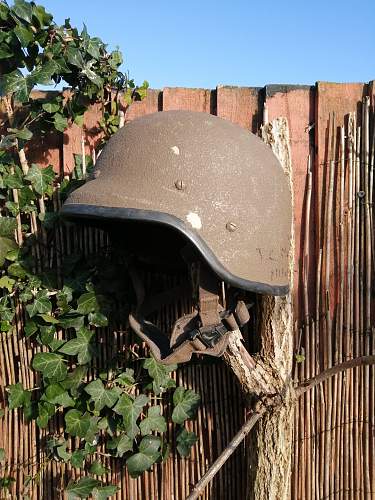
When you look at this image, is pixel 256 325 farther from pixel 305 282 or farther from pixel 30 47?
pixel 30 47

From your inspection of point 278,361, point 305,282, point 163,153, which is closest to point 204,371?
point 278,361

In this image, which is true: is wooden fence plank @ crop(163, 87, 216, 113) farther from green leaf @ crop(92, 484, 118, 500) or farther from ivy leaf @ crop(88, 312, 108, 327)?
green leaf @ crop(92, 484, 118, 500)

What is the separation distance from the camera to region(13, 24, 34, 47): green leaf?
6.57ft

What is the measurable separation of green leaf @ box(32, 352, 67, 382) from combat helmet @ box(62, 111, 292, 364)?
2.08ft

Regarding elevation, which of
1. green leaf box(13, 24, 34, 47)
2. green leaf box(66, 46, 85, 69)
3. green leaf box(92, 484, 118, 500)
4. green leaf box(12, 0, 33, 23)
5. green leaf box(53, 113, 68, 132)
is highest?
green leaf box(12, 0, 33, 23)

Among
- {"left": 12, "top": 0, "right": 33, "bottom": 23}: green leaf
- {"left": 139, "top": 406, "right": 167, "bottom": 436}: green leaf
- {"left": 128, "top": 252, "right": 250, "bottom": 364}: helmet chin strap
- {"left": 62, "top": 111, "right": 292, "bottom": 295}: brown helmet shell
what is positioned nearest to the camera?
{"left": 62, "top": 111, "right": 292, "bottom": 295}: brown helmet shell

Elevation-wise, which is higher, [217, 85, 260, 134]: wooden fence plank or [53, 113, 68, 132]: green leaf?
[217, 85, 260, 134]: wooden fence plank

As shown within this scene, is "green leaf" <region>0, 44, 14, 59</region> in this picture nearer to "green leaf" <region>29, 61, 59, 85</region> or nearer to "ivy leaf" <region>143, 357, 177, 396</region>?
"green leaf" <region>29, 61, 59, 85</region>

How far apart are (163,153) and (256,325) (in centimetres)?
91

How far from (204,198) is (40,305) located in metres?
0.92

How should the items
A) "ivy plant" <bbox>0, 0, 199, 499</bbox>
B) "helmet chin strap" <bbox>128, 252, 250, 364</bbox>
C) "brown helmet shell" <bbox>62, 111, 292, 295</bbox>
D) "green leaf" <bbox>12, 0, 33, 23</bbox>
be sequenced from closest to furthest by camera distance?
"brown helmet shell" <bbox>62, 111, 292, 295</bbox> < "helmet chin strap" <bbox>128, 252, 250, 364</bbox> < "green leaf" <bbox>12, 0, 33, 23</bbox> < "ivy plant" <bbox>0, 0, 199, 499</bbox>

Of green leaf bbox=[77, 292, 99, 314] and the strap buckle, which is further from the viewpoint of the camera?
green leaf bbox=[77, 292, 99, 314]

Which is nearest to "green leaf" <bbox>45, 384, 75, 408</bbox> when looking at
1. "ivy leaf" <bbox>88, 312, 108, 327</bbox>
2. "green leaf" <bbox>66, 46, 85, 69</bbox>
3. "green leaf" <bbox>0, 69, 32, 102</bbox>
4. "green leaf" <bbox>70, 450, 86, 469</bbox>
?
"green leaf" <bbox>70, 450, 86, 469</bbox>

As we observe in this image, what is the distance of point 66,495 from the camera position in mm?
2264
